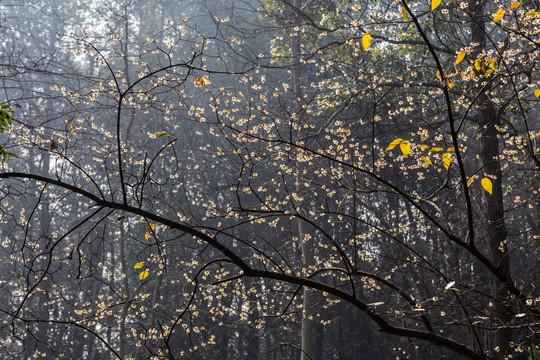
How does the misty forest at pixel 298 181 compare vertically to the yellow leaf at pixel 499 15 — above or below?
above

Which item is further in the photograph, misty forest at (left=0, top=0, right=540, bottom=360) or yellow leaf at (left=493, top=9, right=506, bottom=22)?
misty forest at (left=0, top=0, right=540, bottom=360)

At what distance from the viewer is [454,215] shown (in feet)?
34.0

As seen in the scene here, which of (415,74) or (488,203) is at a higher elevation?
(415,74)

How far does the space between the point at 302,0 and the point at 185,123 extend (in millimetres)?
5977

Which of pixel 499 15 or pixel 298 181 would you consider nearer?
pixel 499 15

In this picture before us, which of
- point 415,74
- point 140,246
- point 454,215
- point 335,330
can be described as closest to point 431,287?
point 454,215

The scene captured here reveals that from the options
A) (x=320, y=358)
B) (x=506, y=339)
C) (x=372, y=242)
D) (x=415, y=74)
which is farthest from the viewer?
(x=320, y=358)

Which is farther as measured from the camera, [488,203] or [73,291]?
[73,291]

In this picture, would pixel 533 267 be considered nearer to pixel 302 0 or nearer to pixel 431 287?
pixel 431 287

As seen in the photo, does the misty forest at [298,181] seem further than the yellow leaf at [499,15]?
Yes

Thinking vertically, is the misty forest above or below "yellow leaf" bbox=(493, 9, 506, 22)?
above

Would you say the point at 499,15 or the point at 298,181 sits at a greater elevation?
the point at 298,181

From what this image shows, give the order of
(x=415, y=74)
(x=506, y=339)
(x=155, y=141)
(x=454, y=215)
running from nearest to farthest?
(x=506, y=339) < (x=415, y=74) < (x=454, y=215) < (x=155, y=141)

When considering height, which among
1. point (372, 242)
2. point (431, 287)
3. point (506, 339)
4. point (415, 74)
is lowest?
point (506, 339)
